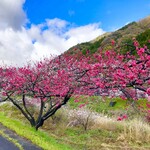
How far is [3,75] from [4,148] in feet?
32.8

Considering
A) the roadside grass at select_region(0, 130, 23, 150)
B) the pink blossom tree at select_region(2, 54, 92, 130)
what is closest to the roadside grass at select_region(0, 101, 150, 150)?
the roadside grass at select_region(0, 130, 23, 150)

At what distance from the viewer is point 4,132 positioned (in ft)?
32.2

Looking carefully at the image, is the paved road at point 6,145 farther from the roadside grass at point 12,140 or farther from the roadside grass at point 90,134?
the roadside grass at point 90,134

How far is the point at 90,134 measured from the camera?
40.4 ft

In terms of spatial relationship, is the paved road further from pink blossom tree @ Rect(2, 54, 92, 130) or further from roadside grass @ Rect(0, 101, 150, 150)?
pink blossom tree @ Rect(2, 54, 92, 130)

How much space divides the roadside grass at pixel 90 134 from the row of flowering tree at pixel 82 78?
1221mm

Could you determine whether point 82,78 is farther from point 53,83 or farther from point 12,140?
point 12,140

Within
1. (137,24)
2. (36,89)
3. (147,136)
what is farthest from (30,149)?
(137,24)

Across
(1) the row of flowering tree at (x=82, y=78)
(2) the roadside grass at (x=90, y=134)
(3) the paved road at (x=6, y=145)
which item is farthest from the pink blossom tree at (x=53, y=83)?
(3) the paved road at (x=6, y=145)

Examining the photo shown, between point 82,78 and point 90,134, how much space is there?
3.86 metres

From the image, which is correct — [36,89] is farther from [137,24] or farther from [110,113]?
[137,24]

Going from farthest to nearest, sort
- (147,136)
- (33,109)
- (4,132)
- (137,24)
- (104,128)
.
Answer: (137,24) < (33,109) < (104,128) < (147,136) < (4,132)

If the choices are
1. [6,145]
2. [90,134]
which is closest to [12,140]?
[6,145]

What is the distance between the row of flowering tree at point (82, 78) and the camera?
6195 millimetres
